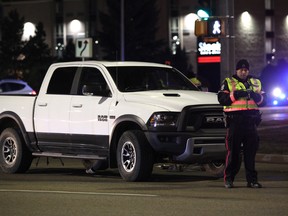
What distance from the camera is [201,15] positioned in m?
19.3

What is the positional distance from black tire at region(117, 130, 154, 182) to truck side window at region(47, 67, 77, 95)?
1.88 metres

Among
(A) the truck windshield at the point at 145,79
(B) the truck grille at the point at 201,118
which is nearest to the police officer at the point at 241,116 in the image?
(B) the truck grille at the point at 201,118

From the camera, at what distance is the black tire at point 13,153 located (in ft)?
45.3

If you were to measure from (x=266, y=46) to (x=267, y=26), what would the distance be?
5.85ft

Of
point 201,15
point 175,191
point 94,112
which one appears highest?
point 201,15

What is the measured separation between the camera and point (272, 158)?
16.2 metres

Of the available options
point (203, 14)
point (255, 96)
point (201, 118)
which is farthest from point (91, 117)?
point (203, 14)

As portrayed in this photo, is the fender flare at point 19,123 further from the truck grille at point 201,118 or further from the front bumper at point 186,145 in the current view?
the truck grille at point 201,118

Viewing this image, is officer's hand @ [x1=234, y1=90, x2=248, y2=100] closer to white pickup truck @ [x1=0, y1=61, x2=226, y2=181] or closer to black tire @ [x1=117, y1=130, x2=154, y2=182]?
white pickup truck @ [x1=0, y1=61, x2=226, y2=181]

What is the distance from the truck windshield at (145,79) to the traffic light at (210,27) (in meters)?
5.76

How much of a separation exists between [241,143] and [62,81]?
3.91 meters

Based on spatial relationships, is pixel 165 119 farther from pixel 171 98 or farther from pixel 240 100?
pixel 240 100

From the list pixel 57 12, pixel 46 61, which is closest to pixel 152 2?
pixel 57 12

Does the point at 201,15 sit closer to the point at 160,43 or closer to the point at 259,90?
the point at 259,90
